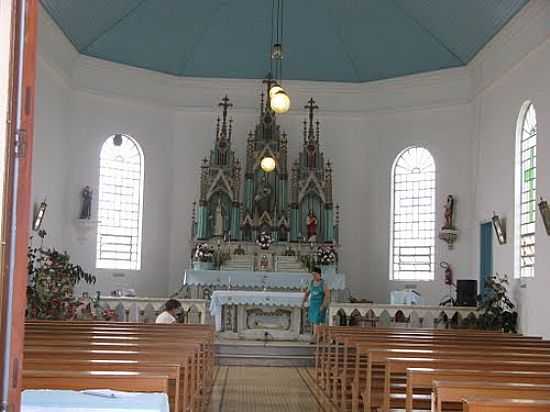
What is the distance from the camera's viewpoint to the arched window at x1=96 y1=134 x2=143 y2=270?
19.5m

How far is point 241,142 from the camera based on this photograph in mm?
20359

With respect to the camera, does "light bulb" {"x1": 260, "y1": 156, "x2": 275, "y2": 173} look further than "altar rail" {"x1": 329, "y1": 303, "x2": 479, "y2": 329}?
Yes

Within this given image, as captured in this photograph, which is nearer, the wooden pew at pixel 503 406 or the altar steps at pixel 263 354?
the wooden pew at pixel 503 406

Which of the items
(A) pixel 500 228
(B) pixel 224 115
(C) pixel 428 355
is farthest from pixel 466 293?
(C) pixel 428 355

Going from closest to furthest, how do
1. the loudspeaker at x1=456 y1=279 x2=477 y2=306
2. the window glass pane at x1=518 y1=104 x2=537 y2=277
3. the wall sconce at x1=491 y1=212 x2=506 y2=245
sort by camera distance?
the window glass pane at x1=518 y1=104 x2=537 y2=277 → the wall sconce at x1=491 y1=212 x2=506 y2=245 → the loudspeaker at x1=456 y1=279 x2=477 y2=306

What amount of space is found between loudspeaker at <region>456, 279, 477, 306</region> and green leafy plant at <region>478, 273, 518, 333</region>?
0.72 meters

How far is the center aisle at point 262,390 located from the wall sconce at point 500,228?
5065 mm

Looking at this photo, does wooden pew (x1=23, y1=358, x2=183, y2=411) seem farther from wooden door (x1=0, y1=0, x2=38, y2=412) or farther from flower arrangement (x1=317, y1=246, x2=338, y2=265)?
flower arrangement (x1=317, y1=246, x2=338, y2=265)

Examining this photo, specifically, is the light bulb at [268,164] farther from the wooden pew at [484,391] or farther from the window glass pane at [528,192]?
the wooden pew at [484,391]

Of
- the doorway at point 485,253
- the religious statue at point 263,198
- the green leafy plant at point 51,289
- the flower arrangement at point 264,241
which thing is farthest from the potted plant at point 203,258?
the doorway at point 485,253

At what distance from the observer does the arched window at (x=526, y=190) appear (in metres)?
15.1

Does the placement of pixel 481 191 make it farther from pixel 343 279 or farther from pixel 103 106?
pixel 103 106

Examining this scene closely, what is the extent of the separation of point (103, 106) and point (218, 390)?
1012 cm

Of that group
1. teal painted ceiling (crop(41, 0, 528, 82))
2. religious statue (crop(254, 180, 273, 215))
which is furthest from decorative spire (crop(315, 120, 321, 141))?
religious statue (crop(254, 180, 273, 215))
